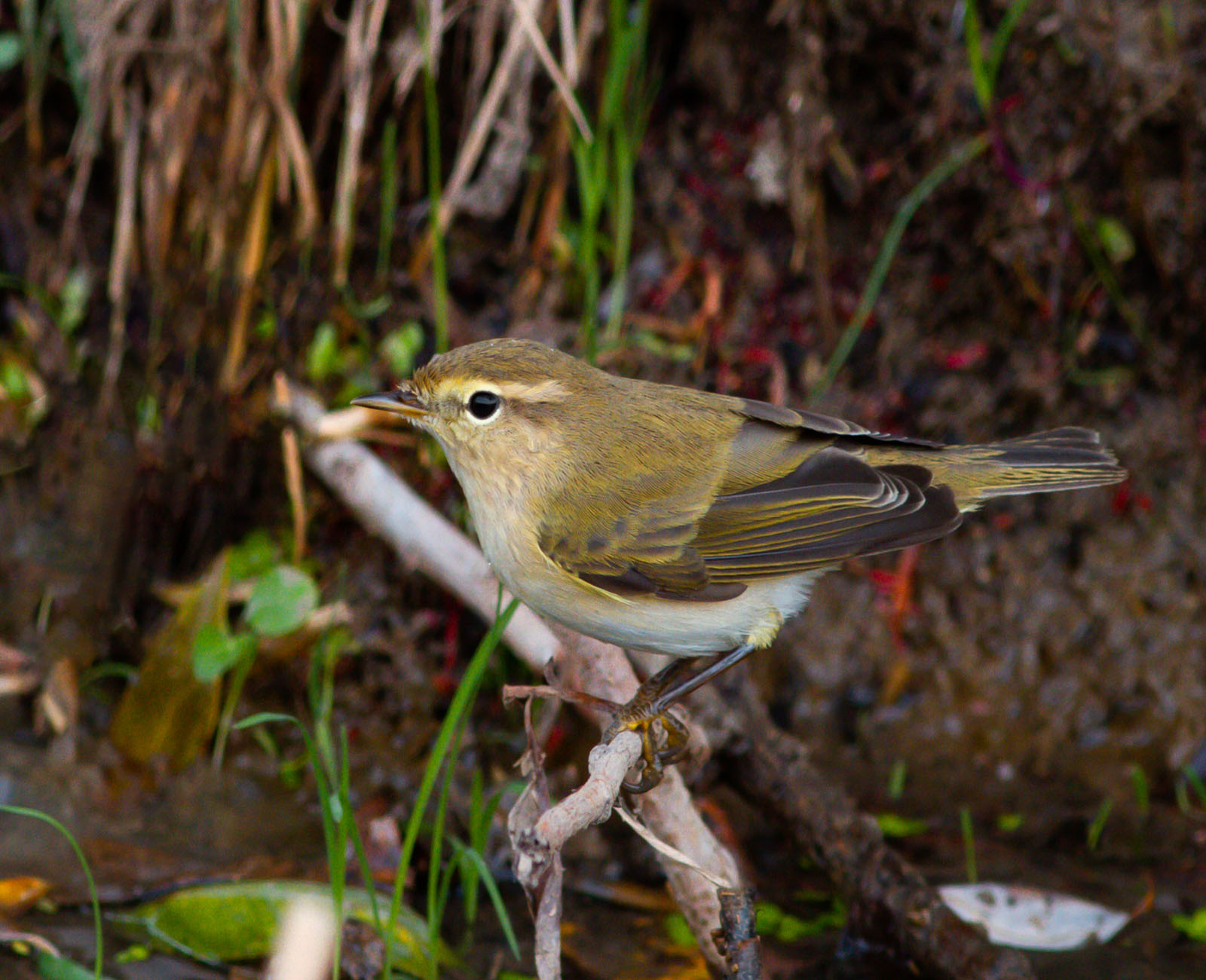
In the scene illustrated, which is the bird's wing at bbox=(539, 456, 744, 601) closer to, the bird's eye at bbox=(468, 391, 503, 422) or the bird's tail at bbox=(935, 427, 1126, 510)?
the bird's eye at bbox=(468, 391, 503, 422)

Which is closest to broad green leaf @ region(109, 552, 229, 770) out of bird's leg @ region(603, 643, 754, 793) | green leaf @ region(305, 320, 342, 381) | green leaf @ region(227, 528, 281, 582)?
green leaf @ region(227, 528, 281, 582)

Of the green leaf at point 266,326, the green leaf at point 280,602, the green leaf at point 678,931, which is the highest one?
the green leaf at point 266,326

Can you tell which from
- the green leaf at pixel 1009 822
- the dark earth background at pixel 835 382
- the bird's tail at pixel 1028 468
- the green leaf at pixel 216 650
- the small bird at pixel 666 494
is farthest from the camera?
the dark earth background at pixel 835 382

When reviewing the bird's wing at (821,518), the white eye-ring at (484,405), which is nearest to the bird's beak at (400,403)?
the white eye-ring at (484,405)

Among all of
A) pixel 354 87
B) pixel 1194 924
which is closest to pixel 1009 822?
pixel 1194 924

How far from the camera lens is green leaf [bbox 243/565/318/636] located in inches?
179

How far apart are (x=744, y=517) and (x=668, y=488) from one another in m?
0.23

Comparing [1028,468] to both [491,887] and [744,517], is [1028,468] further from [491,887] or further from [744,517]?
[491,887]

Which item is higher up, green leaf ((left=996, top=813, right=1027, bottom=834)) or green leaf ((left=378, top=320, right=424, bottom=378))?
green leaf ((left=378, top=320, right=424, bottom=378))

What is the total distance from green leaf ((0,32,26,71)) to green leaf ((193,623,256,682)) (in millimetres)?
2466

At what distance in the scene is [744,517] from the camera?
3537 millimetres

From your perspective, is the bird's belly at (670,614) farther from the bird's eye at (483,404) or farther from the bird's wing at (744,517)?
the bird's eye at (483,404)

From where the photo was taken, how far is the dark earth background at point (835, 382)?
486cm

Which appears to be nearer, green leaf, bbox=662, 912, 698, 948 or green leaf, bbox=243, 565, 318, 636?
green leaf, bbox=662, 912, 698, 948
